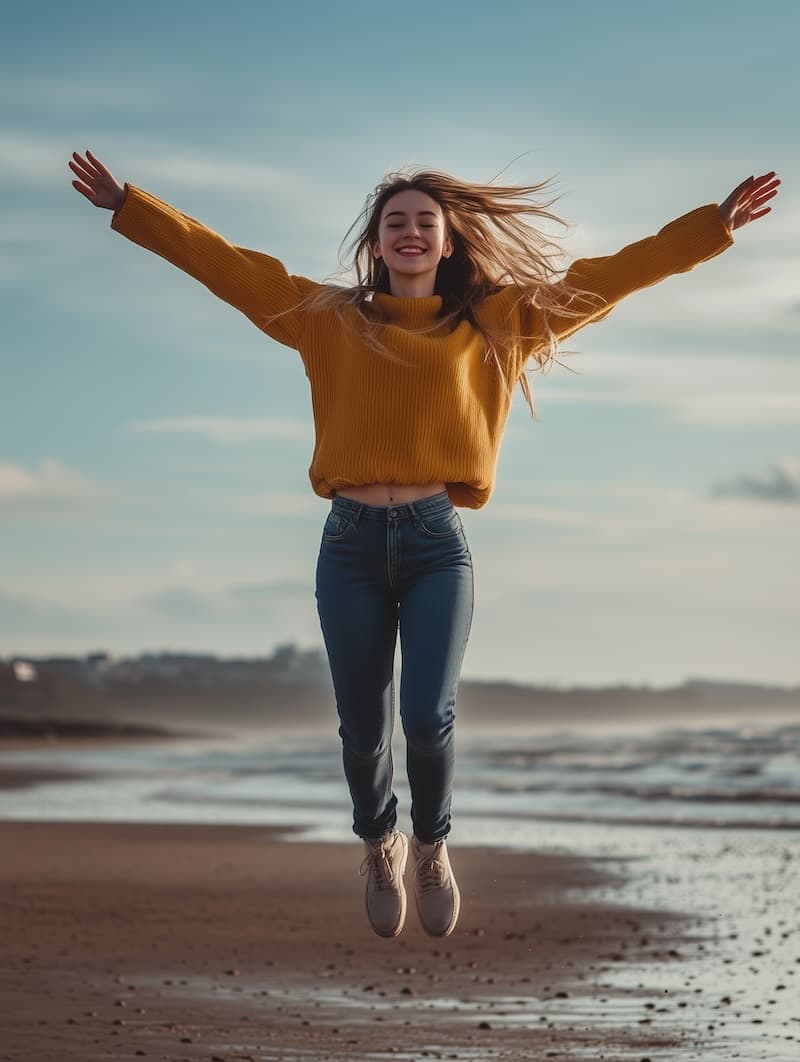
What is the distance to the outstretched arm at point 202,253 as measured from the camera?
5.26 meters

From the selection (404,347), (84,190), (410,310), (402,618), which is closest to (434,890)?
(402,618)

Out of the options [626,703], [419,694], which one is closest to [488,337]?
[419,694]

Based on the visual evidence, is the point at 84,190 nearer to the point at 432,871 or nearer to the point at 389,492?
the point at 389,492

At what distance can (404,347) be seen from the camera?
200 inches

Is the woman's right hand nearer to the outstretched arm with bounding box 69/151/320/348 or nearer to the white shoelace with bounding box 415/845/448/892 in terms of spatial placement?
the outstretched arm with bounding box 69/151/320/348

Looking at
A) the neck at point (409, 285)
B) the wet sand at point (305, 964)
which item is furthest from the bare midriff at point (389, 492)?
the wet sand at point (305, 964)

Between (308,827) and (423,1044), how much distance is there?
1140 cm

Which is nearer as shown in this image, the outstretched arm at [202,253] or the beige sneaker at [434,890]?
the beige sneaker at [434,890]

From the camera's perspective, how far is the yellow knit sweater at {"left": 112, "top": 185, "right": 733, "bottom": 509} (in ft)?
16.4

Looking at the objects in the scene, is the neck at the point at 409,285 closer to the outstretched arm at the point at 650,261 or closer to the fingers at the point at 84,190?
the outstretched arm at the point at 650,261

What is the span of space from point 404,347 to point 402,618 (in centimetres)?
91

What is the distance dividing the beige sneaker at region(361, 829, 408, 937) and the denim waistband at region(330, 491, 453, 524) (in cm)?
117

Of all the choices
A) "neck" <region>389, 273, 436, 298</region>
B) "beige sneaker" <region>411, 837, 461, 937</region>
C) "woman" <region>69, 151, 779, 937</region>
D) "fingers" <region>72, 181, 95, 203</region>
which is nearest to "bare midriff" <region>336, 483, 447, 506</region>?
"woman" <region>69, 151, 779, 937</region>

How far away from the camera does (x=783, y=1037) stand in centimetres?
873
